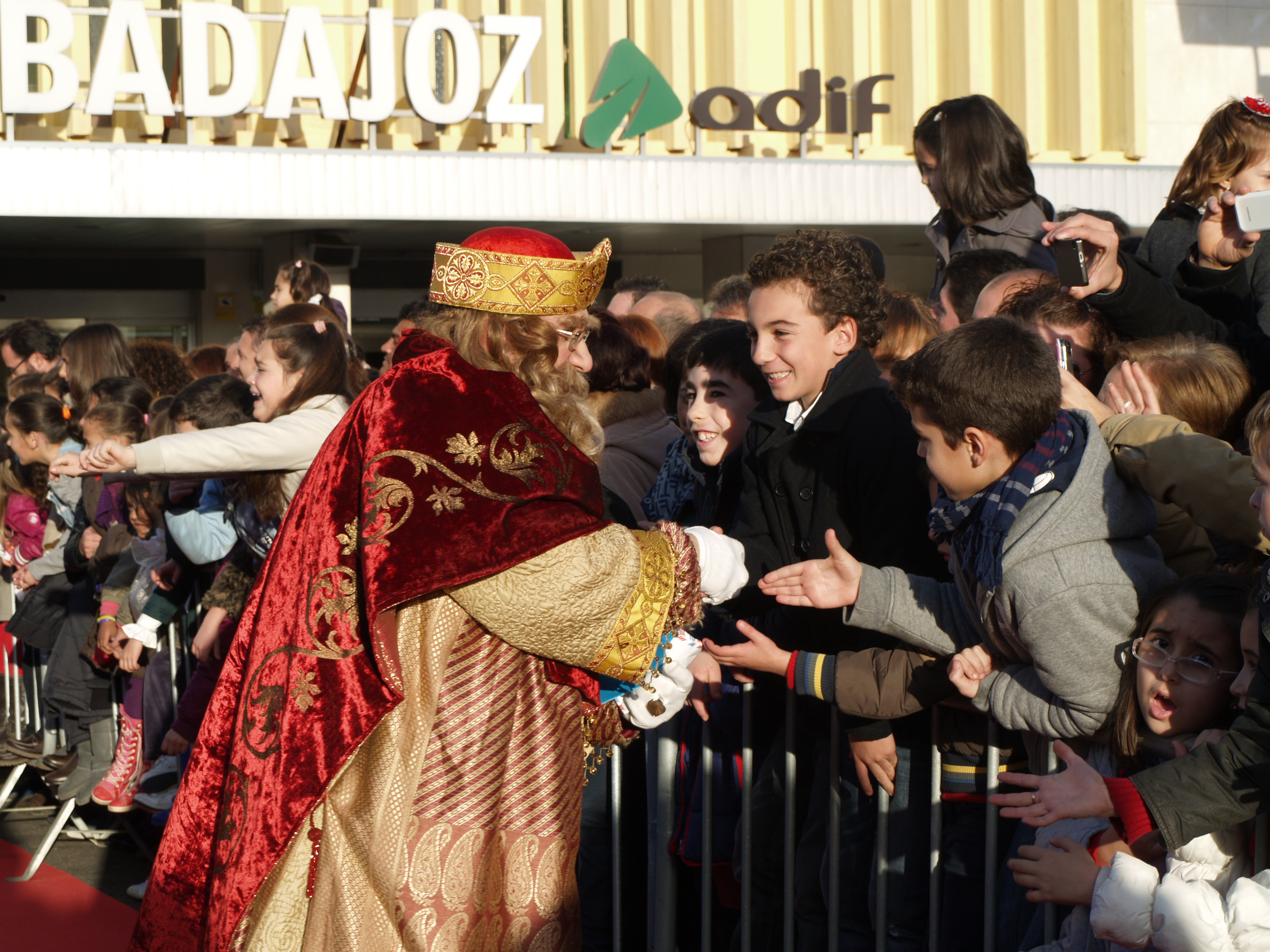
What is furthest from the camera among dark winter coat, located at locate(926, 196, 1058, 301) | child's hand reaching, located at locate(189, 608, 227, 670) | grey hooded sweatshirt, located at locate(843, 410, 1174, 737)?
child's hand reaching, located at locate(189, 608, 227, 670)

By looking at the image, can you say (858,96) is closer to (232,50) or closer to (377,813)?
(232,50)

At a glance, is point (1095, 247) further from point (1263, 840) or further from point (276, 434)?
point (276, 434)

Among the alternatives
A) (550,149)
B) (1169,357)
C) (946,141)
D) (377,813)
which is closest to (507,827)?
(377,813)

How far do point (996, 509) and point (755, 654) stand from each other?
665 millimetres

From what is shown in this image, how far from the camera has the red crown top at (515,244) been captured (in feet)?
8.70

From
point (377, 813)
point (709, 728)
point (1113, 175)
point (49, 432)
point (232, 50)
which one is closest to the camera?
point (377, 813)

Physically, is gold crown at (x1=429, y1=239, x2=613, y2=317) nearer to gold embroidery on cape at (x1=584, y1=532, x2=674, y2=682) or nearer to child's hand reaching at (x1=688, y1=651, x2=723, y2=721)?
gold embroidery on cape at (x1=584, y1=532, x2=674, y2=682)

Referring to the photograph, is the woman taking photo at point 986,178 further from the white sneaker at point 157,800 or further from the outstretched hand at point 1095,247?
the white sneaker at point 157,800

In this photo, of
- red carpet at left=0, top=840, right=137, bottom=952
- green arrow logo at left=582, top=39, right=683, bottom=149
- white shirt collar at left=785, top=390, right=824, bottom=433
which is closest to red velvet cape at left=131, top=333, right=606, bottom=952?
white shirt collar at left=785, top=390, right=824, bottom=433

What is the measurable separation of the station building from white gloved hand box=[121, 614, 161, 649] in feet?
23.7

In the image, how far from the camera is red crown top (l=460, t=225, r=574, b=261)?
265 centimetres

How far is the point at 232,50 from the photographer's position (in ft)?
39.1

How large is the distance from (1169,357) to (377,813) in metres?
1.87

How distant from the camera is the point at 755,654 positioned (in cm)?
281
